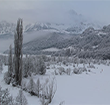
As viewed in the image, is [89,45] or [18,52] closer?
[18,52]

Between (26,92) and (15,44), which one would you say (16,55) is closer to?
(15,44)

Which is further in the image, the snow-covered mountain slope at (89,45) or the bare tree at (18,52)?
the snow-covered mountain slope at (89,45)

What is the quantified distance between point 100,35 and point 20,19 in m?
98.2

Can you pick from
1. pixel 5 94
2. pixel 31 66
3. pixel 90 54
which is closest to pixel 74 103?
pixel 5 94

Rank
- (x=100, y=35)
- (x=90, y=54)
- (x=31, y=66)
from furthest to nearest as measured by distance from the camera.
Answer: (x=100, y=35) < (x=90, y=54) < (x=31, y=66)

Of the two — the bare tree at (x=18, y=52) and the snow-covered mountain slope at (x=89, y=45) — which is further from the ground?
the snow-covered mountain slope at (x=89, y=45)

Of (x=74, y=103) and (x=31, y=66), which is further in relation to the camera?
(x=31, y=66)

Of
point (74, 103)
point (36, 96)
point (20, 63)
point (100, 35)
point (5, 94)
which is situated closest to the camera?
point (5, 94)

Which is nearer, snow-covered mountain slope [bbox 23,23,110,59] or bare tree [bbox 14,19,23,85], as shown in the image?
bare tree [bbox 14,19,23,85]

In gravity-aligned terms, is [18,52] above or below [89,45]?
below

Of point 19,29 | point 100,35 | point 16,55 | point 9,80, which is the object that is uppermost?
point 100,35

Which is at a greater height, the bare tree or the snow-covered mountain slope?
the snow-covered mountain slope

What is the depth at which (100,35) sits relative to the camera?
96.9m

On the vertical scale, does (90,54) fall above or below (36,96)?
above
